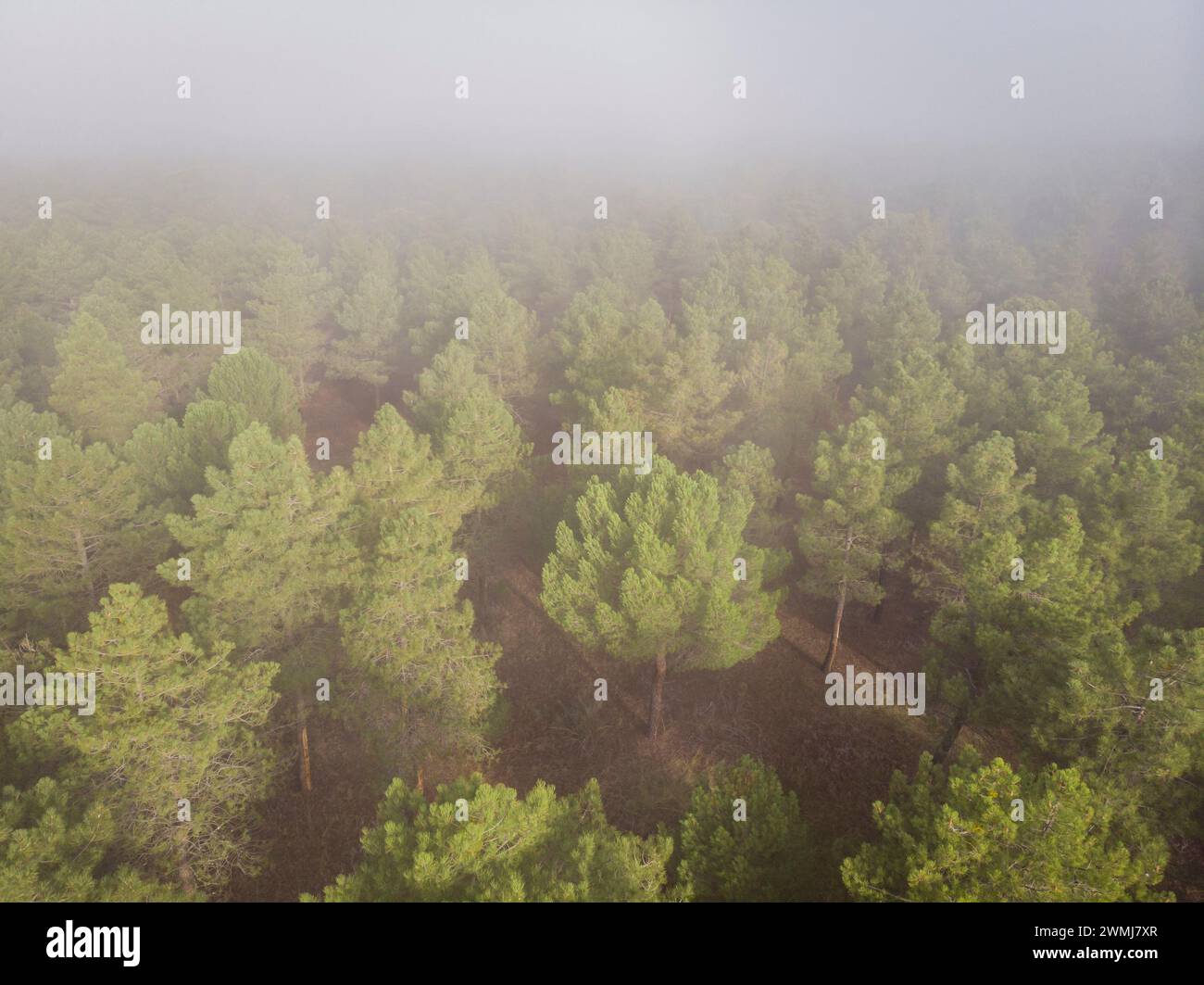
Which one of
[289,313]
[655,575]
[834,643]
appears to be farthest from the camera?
[289,313]

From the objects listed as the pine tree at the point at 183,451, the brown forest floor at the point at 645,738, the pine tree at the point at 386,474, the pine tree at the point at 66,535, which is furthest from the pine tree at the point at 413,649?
the pine tree at the point at 66,535

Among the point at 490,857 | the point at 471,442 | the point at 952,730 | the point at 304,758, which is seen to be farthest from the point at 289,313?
the point at 952,730

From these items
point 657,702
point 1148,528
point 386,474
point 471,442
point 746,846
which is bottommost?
→ point 746,846

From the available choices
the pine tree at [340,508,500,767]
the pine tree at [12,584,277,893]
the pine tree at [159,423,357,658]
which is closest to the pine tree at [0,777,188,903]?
the pine tree at [12,584,277,893]

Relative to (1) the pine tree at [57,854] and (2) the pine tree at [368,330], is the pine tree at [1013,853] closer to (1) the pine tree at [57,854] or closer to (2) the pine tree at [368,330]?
(1) the pine tree at [57,854]

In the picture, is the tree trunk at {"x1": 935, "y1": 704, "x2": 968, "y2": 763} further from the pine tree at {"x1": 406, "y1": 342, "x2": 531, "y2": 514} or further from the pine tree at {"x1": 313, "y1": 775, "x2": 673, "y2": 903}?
the pine tree at {"x1": 406, "y1": 342, "x2": 531, "y2": 514}

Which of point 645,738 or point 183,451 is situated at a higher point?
point 183,451

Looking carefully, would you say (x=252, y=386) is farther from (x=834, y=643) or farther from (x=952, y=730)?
(x=952, y=730)
